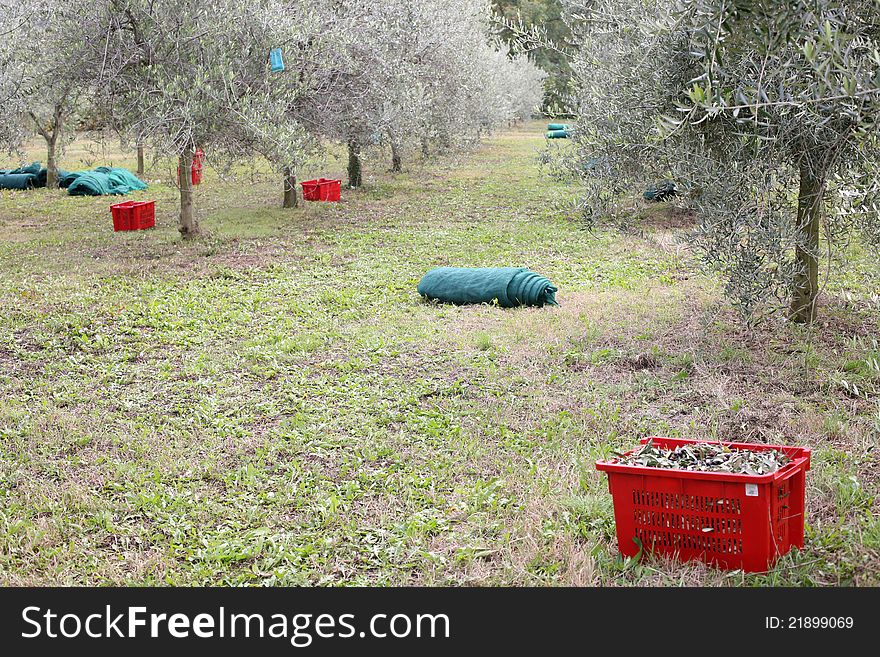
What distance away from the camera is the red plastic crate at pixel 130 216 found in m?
14.9

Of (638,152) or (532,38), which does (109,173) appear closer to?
(532,38)

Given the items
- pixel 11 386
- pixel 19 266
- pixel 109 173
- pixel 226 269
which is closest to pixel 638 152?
pixel 11 386

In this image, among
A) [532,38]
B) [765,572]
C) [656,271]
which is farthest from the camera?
[656,271]

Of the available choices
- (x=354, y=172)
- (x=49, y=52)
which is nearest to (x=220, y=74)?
(x=49, y=52)

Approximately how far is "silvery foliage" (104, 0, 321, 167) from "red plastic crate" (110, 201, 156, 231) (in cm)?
278

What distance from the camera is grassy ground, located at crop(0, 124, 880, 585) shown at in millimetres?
4219

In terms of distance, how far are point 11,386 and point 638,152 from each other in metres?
5.08

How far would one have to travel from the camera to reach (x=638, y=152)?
7074mm

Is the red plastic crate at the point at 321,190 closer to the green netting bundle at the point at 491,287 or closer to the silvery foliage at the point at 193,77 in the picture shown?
the silvery foliage at the point at 193,77

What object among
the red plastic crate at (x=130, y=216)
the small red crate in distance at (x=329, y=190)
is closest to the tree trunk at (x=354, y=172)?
the small red crate in distance at (x=329, y=190)

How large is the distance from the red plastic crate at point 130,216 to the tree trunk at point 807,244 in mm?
10800

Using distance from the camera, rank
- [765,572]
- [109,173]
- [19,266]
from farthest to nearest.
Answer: [109,173]
[19,266]
[765,572]

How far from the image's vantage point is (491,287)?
941cm

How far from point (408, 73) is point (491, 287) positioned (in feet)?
29.4
